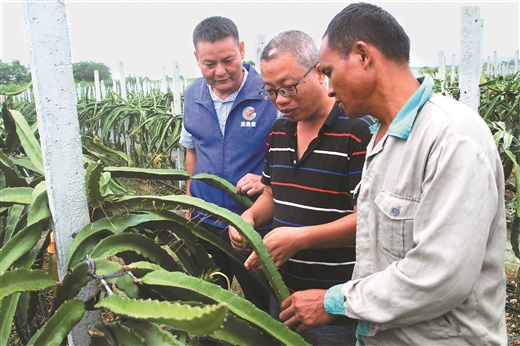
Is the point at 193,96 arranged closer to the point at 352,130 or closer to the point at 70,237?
the point at 352,130

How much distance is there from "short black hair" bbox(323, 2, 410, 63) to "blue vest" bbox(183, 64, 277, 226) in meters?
0.76

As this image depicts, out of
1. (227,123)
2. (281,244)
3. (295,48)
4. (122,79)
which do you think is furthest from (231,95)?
(122,79)

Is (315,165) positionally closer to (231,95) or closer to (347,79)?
(347,79)

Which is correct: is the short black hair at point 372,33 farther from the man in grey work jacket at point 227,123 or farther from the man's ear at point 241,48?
the man's ear at point 241,48

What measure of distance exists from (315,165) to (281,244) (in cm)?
24

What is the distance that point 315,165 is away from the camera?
47.6 inches

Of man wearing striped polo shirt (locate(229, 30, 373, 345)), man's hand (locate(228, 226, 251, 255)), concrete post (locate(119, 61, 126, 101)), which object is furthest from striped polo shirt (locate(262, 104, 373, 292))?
concrete post (locate(119, 61, 126, 101))

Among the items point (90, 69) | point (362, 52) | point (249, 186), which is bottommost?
point (249, 186)

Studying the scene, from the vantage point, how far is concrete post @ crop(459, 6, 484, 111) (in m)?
1.92

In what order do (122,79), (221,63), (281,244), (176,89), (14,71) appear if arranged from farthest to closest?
1. (14,71)
2. (122,79)
3. (176,89)
4. (221,63)
5. (281,244)

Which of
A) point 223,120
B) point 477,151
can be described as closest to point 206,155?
point 223,120

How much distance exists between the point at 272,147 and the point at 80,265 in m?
0.70

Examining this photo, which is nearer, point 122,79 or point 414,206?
point 414,206

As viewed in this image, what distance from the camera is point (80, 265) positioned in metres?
0.80
